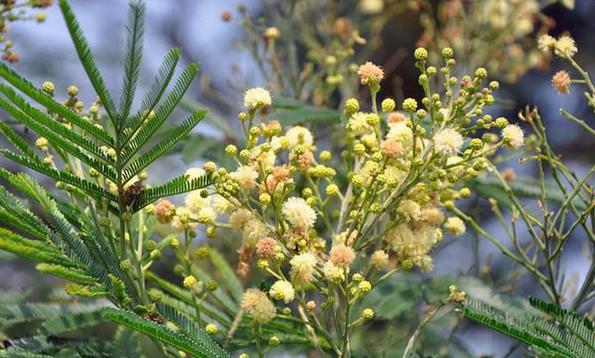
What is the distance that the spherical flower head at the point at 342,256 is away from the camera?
1.78 metres

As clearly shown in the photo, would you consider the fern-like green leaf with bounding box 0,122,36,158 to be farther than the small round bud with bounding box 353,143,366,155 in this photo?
No

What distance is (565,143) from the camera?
254 inches

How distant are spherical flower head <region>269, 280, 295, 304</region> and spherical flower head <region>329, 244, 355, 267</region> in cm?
10

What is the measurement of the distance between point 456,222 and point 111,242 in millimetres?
825

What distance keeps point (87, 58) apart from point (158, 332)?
0.49 m

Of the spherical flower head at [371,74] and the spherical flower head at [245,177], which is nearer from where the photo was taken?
the spherical flower head at [245,177]

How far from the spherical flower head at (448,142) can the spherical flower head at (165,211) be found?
602 millimetres

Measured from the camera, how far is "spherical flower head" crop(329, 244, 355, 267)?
1776 mm

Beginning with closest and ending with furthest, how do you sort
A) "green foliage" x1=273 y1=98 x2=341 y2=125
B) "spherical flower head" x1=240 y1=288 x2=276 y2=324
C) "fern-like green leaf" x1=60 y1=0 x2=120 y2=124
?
"fern-like green leaf" x1=60 y1=0 x2=120 y2=124 → "spherical flower head" x1=240 y1=288 x2=276 y2=324 → "green foliage" x1=273 y1=98 x2=341 y2=125

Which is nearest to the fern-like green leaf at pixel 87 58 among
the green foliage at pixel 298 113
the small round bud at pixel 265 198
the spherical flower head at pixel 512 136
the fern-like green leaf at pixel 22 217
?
the fern-like green leaf at pixel 22 217

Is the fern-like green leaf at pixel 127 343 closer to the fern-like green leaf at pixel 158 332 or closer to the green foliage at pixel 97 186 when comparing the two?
the green foliage at pixel 97 186

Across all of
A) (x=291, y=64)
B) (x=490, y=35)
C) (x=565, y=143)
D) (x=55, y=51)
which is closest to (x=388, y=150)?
(x=291, y=64)

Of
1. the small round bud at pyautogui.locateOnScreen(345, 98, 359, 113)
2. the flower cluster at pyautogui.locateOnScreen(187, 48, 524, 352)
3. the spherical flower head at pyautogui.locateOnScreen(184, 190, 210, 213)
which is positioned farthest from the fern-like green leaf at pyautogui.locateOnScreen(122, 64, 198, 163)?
the small round bud at pyautogui.locateOnScreen(345, 98, 359, 113)

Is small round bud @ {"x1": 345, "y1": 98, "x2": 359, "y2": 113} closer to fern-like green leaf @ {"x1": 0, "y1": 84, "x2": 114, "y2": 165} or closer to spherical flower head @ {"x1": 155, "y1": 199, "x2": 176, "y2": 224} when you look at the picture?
spherical flower head @ {"x1": 155, "y1": 199, "x2": 176, "y2": 224}
